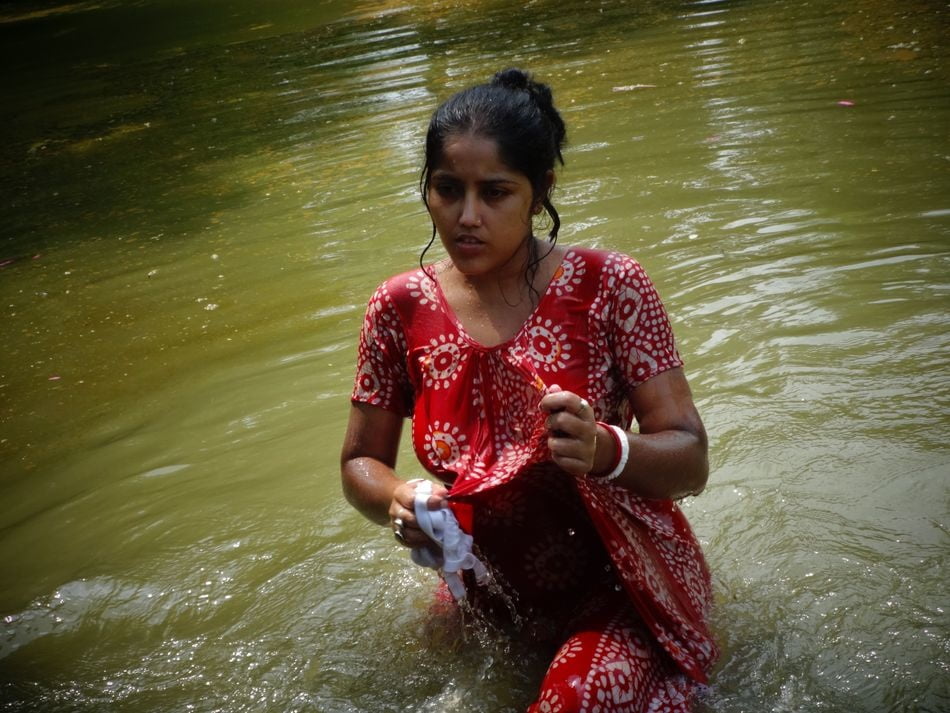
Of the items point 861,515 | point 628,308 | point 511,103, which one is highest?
point 511,103

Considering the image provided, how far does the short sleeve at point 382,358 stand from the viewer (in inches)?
98.0

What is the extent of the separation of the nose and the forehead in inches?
2.0

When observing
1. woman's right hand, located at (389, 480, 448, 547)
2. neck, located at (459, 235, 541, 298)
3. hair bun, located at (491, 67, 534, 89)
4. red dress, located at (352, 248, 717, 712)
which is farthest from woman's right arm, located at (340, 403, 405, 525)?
hair bun, located at (491, 67, 534, 89)

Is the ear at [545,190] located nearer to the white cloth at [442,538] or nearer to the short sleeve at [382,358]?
the short sleeve at [382,358]

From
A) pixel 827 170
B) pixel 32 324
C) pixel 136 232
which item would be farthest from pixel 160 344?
pixel 827 170

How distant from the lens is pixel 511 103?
2275 mm

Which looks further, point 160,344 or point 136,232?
point 136,232

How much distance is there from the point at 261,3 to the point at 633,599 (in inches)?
735

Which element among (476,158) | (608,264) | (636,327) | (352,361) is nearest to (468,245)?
(476,158)

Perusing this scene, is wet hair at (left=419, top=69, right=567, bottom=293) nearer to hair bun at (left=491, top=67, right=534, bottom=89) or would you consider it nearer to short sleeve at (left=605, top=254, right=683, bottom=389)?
hair bun at (left=491, top=67, right=534, bottom=89)

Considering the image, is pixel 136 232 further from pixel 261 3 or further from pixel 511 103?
pixel 261 3

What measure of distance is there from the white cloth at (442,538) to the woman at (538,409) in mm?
28

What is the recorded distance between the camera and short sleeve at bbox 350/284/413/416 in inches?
98.0

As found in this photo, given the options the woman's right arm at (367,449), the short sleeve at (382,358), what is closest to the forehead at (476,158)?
the short sleeve at (382,358)
